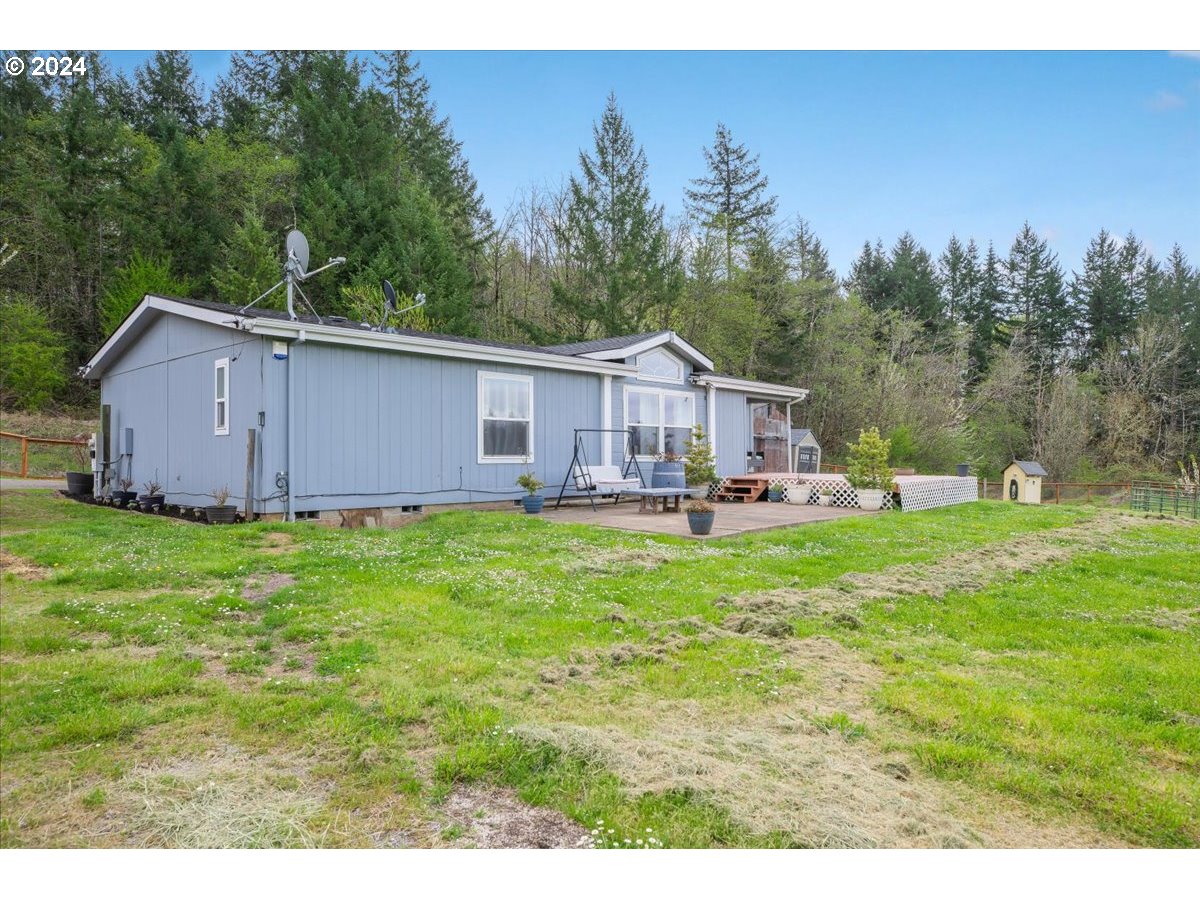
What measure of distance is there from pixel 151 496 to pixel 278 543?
388 cm

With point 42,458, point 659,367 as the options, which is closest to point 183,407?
point 42,458

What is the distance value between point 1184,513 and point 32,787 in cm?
2268

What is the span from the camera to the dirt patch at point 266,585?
10.6ft

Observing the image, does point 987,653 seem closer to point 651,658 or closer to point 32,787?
point 651,658

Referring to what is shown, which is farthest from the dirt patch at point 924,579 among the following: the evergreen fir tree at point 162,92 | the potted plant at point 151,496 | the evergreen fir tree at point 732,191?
the evergreen fir tree at point 732,191

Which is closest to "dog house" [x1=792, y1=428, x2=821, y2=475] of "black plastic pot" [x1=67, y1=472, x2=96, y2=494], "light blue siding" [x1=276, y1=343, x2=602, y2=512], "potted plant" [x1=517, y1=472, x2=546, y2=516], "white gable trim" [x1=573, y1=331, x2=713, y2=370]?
"white gable trim" [x1=573, y1=331, x2=713, y2=370]

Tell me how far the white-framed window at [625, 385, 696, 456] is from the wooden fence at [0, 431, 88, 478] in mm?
9256

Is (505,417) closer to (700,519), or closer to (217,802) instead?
(700,519)

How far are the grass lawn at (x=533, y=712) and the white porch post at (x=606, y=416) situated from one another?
6.73m

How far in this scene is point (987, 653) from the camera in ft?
12.1

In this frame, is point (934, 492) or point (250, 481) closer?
point (250, 481)

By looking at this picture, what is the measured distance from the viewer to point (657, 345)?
12.0 m
